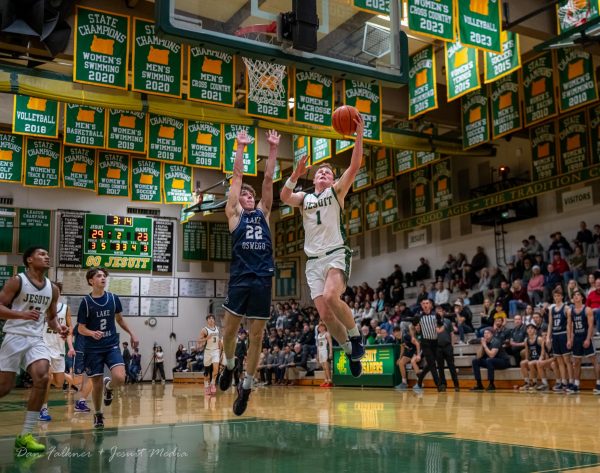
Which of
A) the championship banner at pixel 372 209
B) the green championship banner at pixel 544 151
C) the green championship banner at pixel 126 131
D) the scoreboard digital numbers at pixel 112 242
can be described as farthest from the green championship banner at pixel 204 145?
the scoreboard digital numbers at pixel 112 242

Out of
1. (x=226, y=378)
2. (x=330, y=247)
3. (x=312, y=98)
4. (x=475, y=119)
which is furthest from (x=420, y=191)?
(x=226, y=378)

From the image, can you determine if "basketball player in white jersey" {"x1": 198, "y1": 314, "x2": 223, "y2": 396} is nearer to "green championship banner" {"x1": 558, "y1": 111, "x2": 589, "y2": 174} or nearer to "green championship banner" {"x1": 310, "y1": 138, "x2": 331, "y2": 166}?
"green championship banner" {"x1": 310, "y1": 138, "x2": 331, "y2": 166}

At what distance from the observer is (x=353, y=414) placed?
946cm

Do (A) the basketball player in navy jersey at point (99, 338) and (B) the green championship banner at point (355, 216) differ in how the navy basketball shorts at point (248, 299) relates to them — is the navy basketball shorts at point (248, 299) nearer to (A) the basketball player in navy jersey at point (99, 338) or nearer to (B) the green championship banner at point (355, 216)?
(A) the basketball player in navy jersey at point (99, 338)

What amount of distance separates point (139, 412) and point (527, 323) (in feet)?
29.3

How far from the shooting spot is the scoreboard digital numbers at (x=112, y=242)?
92.0ft

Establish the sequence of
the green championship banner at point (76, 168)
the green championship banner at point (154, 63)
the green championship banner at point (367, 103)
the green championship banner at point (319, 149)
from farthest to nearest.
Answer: the green championship banner at point (76, 168) → the green championship banner at point (319, 149) → the green championship banner at point (367, 103) → the green championship banner at point (154, 63)

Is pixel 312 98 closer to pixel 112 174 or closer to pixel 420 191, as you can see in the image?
pixel 112 174

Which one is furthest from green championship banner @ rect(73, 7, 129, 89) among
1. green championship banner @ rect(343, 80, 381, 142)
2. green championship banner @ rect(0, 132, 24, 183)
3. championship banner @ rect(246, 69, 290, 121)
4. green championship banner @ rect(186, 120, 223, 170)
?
green championship banner @ rect(0, 132, 24, 183)

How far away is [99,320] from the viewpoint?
8.46 metres

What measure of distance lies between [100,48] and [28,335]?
7871mm

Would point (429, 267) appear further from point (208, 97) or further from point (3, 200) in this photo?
point (3, 200)

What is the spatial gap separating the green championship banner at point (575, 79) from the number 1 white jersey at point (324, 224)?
9.14 metres

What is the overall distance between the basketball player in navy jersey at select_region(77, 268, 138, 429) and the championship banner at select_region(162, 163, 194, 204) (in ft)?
39.1
